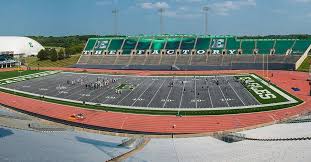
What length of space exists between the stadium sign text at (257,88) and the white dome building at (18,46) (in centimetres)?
9267

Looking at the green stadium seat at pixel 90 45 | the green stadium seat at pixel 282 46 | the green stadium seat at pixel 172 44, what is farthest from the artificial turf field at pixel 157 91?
the green stadium seat at pixel 90 45

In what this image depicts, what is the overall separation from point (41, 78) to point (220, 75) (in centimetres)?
4211

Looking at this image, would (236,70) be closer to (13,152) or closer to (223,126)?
(223,126)

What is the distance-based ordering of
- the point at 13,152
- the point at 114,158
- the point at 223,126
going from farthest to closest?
the point at 223,126 < the point at 114,158 < the point at 13,152

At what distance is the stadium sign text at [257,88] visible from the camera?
2434 inches

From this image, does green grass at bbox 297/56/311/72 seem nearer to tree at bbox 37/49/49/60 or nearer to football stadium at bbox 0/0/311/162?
football stadium at bbox 0/0/311/162

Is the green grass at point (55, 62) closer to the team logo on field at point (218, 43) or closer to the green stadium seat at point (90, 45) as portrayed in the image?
the green stadium seat at point (90, 45)

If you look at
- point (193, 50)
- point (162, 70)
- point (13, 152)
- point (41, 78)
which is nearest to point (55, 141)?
point (13, 152)

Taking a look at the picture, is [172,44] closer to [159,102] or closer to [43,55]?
[43,55]

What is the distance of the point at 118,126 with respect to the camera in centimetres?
4575

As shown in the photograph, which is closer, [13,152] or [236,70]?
[13,152]

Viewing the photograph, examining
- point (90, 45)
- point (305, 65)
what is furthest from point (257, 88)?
point (90, 45)

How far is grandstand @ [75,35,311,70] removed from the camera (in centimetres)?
10394

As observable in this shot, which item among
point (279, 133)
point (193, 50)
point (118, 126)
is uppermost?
point (193, 50)
